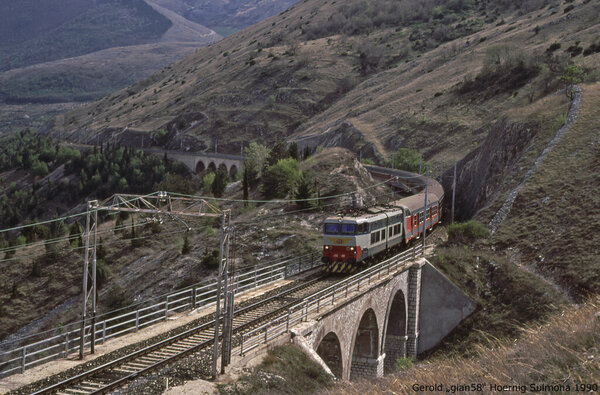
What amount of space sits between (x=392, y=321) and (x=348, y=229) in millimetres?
8770

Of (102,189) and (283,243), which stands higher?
(283,243)

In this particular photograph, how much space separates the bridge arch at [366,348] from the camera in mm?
33781

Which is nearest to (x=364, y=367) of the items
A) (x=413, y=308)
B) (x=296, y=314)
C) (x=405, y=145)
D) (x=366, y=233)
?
(x=413, y=308)

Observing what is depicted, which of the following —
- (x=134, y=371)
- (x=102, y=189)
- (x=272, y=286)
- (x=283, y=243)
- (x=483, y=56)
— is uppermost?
(x=483, y=56)

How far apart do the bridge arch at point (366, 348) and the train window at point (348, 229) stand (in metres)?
4.87

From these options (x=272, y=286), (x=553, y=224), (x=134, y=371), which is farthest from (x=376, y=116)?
(x=134, y=371)

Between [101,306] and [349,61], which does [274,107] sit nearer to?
[349,61]

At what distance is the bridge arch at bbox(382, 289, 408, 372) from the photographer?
37906mm

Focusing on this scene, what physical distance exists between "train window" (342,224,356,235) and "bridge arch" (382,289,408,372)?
632cm

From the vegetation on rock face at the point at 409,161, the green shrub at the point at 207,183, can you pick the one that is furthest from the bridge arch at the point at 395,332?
the green shrub at the point at 207,183

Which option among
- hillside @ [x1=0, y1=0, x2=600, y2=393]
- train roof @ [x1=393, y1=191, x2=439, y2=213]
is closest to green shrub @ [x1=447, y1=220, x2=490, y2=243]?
hillside @ [x1=0, y1=0, x2=600, y2=393]

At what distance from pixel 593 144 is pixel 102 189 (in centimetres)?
9268

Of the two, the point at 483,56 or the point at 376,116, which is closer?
the point at 376,116

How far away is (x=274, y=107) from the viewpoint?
14262cm
